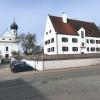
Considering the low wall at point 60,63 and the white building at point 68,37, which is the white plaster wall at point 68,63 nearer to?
the low wall at point 60,63

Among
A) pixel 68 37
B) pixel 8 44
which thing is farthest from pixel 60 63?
pixel 8 44

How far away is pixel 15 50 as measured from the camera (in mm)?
106750

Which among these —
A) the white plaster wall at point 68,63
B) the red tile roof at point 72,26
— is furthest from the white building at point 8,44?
the white plaster wall at point 68,63

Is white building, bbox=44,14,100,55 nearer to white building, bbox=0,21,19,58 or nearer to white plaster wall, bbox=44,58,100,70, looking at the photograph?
white plaster wall, bbox=44,58,100,70

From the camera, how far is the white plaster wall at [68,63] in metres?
42.1

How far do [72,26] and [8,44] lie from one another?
47.1 metres

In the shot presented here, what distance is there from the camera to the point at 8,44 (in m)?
107

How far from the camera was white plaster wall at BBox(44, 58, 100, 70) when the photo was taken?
42125 mm

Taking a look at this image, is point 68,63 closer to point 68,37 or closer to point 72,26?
point 68,37

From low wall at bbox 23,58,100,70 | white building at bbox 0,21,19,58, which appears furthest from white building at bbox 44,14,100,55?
white building at bbox 0,21,19,58

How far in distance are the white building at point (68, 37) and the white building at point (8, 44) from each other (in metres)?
40.4

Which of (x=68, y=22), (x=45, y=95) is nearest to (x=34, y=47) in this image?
(x=68, y=22)

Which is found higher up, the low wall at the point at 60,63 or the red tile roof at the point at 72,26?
the red tile roof at the point at 72,26

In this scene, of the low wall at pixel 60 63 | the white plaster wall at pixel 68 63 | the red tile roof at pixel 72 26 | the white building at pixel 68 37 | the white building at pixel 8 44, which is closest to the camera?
the low wall at pixel 60 63
